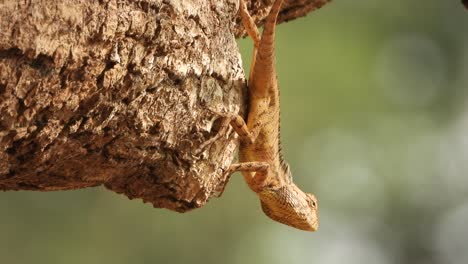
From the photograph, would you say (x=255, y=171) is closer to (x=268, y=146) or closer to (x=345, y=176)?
(x=268, y=146)

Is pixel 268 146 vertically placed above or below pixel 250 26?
below

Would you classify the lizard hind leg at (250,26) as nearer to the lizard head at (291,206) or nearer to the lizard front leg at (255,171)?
the lizard front leg at (255,171)

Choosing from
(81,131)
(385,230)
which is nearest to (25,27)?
(81,131)

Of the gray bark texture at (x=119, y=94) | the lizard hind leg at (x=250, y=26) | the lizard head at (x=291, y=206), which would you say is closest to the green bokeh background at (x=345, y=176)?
the lizard head at (x=291, y=206)

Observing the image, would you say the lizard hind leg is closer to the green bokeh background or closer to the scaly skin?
the scaly skin

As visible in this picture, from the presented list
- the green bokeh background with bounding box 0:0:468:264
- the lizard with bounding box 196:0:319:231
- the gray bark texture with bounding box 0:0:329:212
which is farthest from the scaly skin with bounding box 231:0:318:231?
the green bokeh background with bounding box 0:0:468:264

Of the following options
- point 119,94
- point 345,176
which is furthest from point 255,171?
point 345,176
